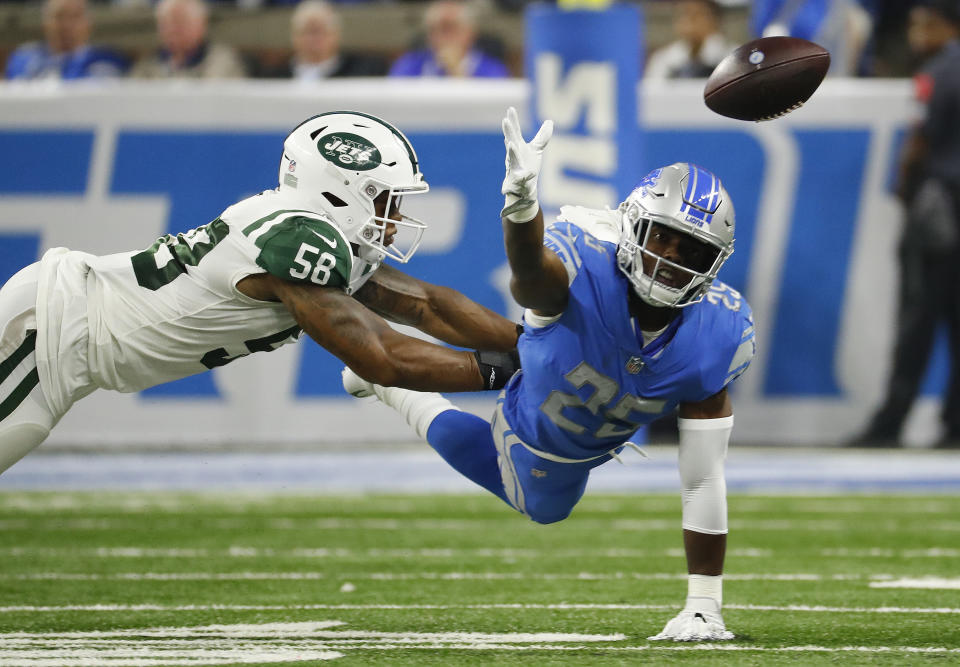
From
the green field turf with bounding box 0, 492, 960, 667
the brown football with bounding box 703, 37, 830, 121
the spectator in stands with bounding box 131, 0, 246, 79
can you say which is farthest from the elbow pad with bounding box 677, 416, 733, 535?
the spectator in stands with bounding box 131, 0, 246, 79

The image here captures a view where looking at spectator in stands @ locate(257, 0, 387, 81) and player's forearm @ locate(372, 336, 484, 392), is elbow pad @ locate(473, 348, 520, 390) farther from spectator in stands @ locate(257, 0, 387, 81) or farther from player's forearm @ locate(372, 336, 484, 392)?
spectator in stands @ locate(257, 0, 387, 81)

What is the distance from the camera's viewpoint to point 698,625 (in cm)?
322

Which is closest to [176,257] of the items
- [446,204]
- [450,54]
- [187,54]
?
[446,204]

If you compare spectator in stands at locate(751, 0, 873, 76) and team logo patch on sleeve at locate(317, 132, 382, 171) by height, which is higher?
spectator in stands at locate(751, 0, 873, 76)

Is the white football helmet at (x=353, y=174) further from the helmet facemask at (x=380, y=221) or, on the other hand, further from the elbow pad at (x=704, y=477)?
the elbow pad at (x=704, y=477)

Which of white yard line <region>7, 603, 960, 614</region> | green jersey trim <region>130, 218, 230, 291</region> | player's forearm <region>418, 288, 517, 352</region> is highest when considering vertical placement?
green jersey trim <region>130, 218, 230, 291</region>

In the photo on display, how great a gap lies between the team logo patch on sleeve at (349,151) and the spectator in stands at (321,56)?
4.60 metres

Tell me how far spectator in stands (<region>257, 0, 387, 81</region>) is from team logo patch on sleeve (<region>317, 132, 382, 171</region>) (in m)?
4.60

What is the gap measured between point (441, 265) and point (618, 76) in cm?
132

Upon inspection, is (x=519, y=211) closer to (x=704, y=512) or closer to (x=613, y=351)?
(x=613, y=351)

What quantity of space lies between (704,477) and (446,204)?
4310 mm

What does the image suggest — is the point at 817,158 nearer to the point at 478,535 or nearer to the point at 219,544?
the point at 478,535

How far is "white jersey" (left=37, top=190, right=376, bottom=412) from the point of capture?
3.26 metres

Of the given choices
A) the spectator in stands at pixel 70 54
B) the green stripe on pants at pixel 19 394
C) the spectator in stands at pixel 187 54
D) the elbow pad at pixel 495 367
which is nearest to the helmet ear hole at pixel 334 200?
the elbow pad at pixel 495 367
